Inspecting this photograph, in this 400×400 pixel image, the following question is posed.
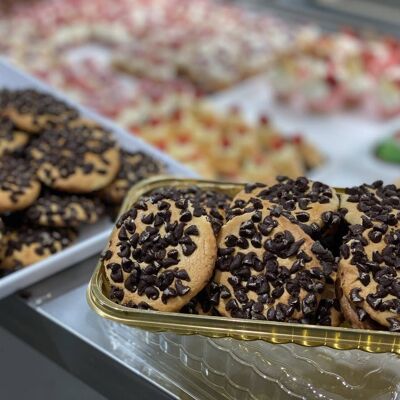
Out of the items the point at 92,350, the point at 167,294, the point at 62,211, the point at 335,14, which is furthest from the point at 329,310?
the point at 335,14

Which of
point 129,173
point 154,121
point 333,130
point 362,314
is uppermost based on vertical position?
point 362,314

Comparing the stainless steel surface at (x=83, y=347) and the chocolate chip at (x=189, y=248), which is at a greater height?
the chocolate chip at (x=189, y=248)

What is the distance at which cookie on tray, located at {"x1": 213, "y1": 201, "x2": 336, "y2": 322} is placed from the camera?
38.8 inches

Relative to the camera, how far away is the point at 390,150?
277 centimetres

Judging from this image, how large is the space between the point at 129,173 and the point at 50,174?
0.73 ft

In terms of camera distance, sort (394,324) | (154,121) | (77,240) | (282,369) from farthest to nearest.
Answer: (154,121) < (77,240) < (282,369) < (394,324)

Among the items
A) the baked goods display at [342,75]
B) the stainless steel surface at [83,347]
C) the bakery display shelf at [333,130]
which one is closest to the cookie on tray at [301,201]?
the stainless steel surface at [83,347]

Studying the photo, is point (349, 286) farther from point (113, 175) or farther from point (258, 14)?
point (258, 14)

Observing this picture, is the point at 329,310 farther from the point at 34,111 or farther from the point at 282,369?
the point at 34,111

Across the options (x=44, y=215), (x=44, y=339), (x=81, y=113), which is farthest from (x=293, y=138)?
(x=44, y=339)

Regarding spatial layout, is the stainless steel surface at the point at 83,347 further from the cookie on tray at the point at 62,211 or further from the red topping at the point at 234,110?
the red topping at the point at 234,110

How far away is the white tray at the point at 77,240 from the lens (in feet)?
4.36

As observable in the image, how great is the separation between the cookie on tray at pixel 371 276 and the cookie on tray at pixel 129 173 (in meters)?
0.70

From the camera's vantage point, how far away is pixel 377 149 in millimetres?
2824
